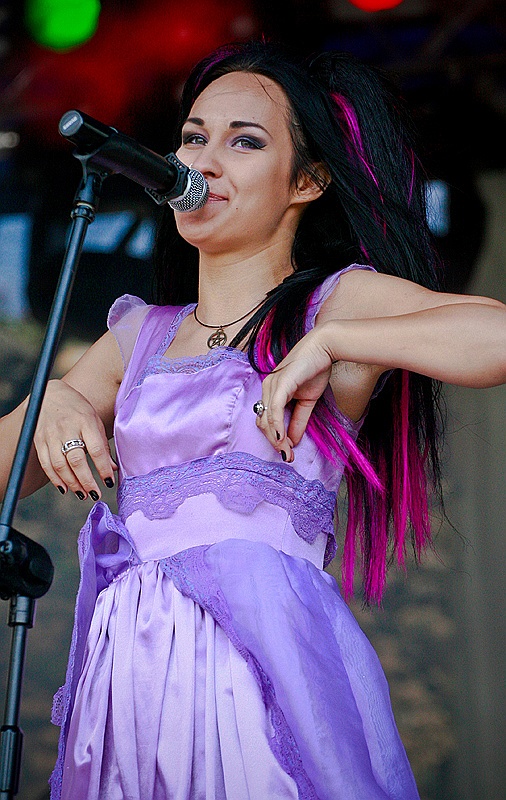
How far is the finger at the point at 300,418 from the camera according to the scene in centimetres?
156

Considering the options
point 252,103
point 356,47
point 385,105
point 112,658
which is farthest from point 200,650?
point 356,47

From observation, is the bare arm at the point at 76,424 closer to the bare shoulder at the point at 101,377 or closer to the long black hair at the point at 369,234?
the bare shoulder at the point at 101,377

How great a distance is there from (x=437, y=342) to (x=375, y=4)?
69.2 inches

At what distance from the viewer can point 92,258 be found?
2.98m

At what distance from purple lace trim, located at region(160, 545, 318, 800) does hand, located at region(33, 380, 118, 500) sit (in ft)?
0.51

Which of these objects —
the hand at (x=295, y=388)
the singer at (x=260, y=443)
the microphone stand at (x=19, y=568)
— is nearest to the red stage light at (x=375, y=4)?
the singer at (x=260, y=443)

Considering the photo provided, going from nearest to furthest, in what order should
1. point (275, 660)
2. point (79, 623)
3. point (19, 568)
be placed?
point (19, 568), point (275, 660), point (79, 623)

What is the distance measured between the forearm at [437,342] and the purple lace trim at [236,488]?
0.67ft

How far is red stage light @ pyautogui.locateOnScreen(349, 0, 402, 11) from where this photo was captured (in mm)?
2918

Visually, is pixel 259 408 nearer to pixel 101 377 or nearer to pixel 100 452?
pixel 100 452

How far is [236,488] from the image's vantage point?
5.16 feet

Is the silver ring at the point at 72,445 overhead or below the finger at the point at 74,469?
overhead

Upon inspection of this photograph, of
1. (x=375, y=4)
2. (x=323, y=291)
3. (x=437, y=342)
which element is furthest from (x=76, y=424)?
(x=375, y=4)

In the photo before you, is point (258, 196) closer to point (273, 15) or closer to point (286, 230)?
point (286, 230)
